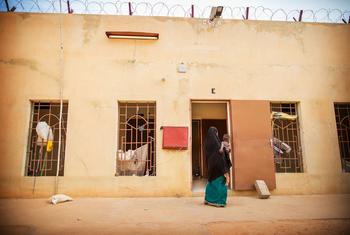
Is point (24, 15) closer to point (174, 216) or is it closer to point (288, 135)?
point (174, 216)

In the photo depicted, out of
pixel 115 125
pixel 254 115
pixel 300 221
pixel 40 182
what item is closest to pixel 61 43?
pixel 115 125

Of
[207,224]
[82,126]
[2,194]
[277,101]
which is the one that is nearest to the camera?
[207,224]

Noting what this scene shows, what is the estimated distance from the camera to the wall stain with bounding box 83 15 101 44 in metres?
6.33

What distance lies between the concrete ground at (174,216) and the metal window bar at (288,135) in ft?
3.83

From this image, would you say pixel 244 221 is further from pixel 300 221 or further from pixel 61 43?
pixel 61 43

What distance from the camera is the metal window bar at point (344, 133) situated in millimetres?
6609

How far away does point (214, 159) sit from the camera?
483cm

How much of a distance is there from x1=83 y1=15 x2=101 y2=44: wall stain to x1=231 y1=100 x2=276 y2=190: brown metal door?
3746 millimetres

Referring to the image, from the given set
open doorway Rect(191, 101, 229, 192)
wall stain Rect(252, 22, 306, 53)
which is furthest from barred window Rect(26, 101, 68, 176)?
wall stain Rect(252, 22, 306, 53)

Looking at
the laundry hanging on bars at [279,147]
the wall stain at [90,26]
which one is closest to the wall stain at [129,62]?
the wall stain at [90,26]

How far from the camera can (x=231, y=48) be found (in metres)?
6.53

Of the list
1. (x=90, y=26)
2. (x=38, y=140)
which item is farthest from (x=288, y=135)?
(x=38, y=140)

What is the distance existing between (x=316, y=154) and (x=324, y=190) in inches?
32.5

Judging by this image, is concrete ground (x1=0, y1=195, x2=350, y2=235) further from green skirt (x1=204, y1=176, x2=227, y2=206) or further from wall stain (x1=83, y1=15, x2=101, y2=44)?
wall stain (x1=83, y1=15, x2=101, y2=44)
